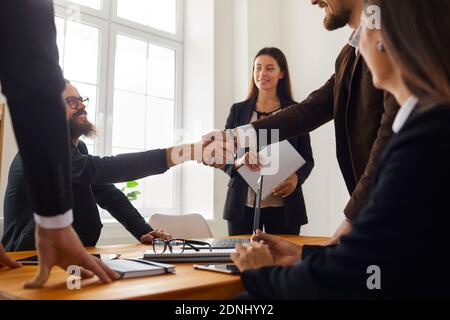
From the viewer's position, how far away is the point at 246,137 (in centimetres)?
212

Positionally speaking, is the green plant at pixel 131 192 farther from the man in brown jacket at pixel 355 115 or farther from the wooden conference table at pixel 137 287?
the wooden conference table at pixel 137 287

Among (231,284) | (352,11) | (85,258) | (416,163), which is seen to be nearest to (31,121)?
(85,258)

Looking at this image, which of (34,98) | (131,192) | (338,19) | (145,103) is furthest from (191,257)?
(145,103)

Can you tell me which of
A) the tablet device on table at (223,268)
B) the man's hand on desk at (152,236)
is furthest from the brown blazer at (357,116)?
the man's hand on desk at (152,236)

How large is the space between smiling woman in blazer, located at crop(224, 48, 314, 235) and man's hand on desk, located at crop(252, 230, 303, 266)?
0.93 meters

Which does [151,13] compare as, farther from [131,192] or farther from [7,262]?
[7,262]

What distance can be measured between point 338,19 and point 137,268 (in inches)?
50.9

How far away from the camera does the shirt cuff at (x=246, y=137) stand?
2.09m

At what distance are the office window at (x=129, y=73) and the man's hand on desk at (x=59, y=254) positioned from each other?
2.76 metres

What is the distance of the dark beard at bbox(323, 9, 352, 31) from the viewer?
1728 mm

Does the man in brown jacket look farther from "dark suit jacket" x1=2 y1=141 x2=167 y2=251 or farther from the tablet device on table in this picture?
"dark suit jacket" x1=2 y1=141 x2=167 y2=251

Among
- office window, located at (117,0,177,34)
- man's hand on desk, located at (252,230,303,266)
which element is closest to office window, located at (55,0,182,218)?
office window, located at (117,0,177,34)

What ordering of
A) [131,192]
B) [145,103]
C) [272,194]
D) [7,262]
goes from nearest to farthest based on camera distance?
[7,262] → [272,194] → [131,192] → [145,103]
